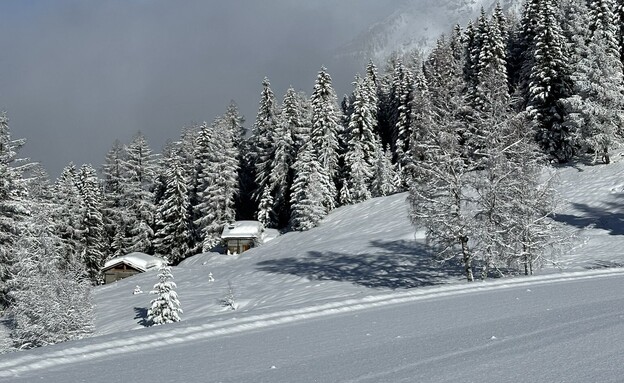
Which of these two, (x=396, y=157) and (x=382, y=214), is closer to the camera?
(x=382, y=214)

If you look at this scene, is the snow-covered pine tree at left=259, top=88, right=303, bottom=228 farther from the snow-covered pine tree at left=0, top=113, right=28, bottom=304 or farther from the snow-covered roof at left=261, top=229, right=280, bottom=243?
the snow-covered pine tree at left=0, top=113, right=28, bottom=304

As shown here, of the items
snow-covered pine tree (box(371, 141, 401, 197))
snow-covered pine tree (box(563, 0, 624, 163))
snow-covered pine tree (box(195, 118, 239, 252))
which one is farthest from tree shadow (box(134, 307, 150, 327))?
snow-covered pine tree (box(371, 141, 401, 197))

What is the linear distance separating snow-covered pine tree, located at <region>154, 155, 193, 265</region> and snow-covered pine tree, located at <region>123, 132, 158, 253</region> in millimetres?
3076

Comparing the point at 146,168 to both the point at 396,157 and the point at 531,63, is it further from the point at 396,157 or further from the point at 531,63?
the point at 531,63

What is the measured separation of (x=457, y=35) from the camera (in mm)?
89875

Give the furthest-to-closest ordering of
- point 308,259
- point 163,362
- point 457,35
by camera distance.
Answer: point 457,35 < point 308,259 < point 163,362

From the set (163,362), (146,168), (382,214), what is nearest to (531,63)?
(382,214)

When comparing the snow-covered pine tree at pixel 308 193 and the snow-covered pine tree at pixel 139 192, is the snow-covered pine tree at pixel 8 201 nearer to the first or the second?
the snow-covered pine tree at pixel 308 193

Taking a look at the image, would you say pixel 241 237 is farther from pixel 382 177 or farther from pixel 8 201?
pixel 8 201

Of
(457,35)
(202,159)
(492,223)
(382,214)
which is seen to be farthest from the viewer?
(457,35)

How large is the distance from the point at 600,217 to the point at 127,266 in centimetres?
4464

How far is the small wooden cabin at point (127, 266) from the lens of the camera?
195 feet

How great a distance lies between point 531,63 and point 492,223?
3660 centimetres

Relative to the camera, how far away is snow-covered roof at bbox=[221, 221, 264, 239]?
59.7 meters
